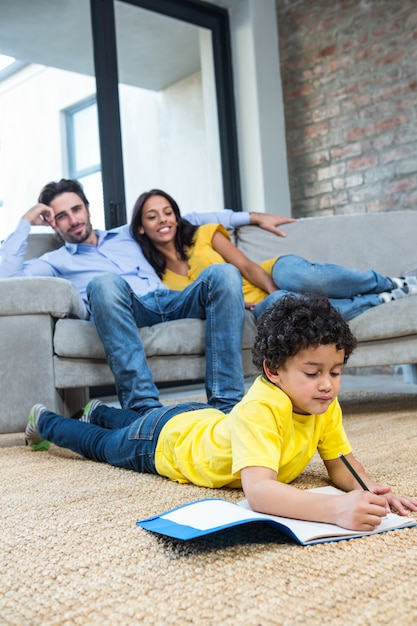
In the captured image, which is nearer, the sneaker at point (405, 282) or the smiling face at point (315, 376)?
the smiling face at point (315, 376)

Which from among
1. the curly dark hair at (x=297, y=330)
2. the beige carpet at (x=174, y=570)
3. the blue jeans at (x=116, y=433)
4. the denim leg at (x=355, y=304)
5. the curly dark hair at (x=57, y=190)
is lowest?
the beige carpet at (x=174, y=570)

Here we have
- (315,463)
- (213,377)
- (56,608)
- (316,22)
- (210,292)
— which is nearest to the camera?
(56,608)

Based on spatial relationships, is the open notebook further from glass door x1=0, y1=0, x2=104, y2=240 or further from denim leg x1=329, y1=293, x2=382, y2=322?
glass door x1=0, y1=0, x2=104, y2=240

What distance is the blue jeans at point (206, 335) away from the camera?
6.23ft

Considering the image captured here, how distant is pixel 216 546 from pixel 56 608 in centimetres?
25

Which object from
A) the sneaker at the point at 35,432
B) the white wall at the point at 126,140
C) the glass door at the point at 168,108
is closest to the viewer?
the sneaker at the point at 35,432

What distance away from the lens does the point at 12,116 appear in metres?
4.14

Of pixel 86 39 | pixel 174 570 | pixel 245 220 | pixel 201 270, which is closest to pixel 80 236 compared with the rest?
pixel 201 270

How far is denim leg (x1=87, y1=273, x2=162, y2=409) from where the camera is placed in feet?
6.17

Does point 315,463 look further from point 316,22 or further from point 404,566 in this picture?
point 316,22

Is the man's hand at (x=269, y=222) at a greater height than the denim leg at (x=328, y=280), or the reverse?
the man's hand at (x=269, y=222)

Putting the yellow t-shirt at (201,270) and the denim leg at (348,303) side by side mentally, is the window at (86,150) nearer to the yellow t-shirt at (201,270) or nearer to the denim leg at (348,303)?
the yellow t-shirt at (201,270)

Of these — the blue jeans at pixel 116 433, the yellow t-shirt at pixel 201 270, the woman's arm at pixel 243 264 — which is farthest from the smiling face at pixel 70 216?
the blue jeans at pixel 116 433

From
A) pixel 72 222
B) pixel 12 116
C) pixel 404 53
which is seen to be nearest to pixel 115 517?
pixel 72 222
